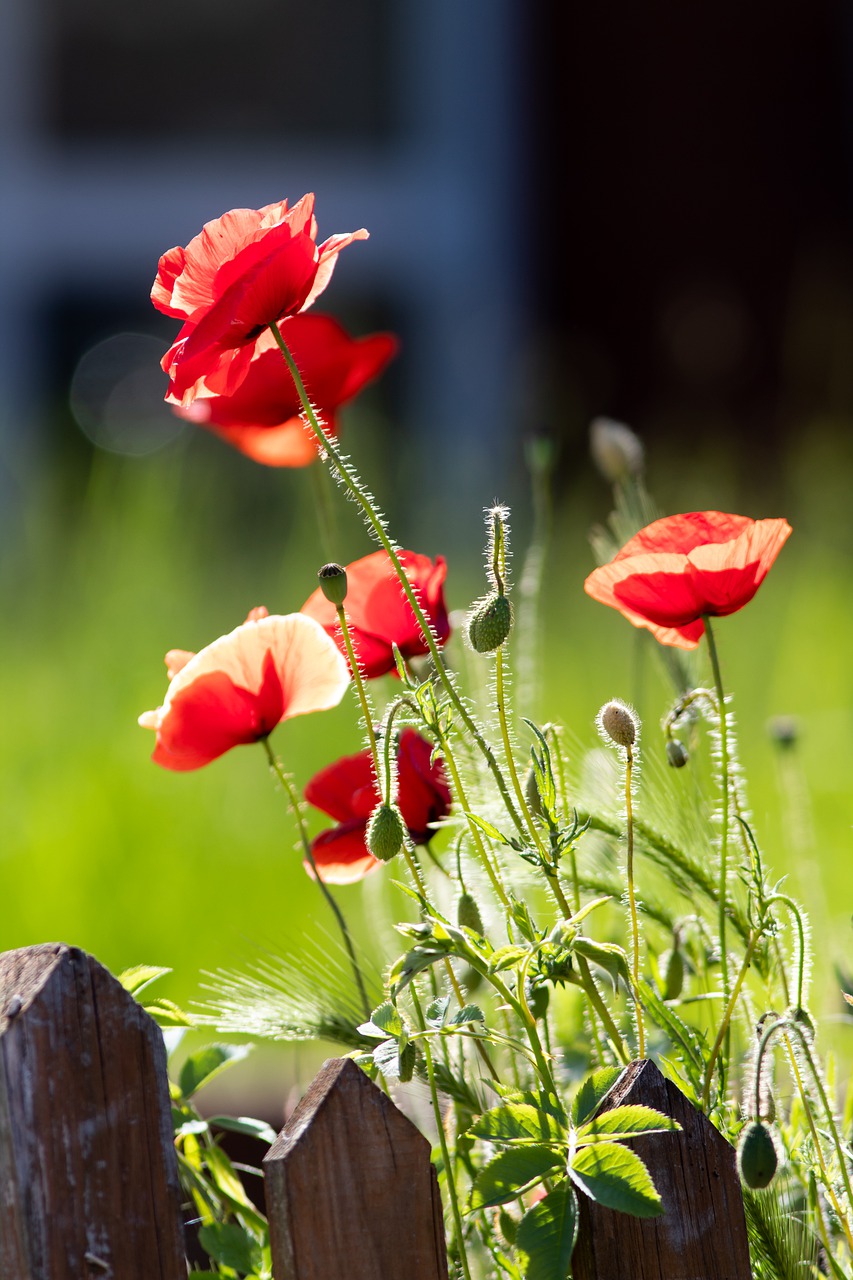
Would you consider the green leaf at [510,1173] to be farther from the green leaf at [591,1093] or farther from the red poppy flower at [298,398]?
the red poppy flower at [298,398]

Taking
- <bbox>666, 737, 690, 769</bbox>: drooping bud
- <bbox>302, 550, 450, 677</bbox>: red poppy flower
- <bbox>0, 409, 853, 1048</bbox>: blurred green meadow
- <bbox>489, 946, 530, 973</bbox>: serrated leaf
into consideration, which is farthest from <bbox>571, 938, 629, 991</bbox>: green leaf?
<bbox>0, 409, 853, 1048</bbox>: blurred green meadow

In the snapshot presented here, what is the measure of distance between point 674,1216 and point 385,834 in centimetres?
22

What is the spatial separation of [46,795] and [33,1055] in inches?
73.9

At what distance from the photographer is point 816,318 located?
4406 mm

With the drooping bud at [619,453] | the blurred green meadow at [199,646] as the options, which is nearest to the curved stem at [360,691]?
the drooping bud at [619,453]

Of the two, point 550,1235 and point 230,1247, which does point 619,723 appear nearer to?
point 550,1235

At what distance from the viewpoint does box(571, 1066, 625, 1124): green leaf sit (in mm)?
649

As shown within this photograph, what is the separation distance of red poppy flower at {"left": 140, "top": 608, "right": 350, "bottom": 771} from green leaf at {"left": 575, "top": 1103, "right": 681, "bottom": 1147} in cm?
25

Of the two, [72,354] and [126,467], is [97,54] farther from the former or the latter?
[126,467]

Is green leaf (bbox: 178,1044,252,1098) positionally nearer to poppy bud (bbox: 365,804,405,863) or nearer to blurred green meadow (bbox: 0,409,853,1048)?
poppy bud (bbox: 365,804,405,863)

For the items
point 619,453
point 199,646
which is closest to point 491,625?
point 619,453

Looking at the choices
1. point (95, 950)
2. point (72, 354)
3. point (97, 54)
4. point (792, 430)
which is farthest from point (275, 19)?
point (95, 950)

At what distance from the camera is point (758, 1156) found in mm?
618

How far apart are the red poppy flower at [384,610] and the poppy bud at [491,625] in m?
0.12
